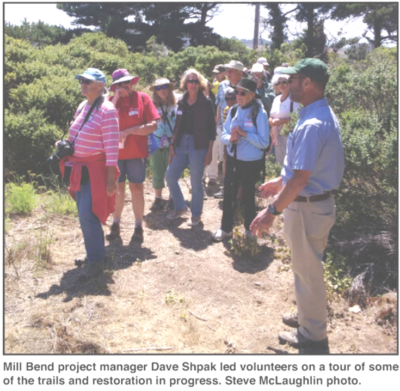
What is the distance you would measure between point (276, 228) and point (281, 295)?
171cm

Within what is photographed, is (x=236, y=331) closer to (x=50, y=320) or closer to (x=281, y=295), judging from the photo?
(x=281, y=295)

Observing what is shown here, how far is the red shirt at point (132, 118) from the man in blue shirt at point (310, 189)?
241 centimetres

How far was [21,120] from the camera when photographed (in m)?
7.50

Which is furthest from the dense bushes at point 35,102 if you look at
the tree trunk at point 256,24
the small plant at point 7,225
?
the tree trunk at point 256,24

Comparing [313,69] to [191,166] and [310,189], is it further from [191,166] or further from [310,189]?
[191,166]

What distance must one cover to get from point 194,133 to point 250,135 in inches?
37.5

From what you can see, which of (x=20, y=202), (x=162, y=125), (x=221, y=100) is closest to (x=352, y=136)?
(x=162, y=125)

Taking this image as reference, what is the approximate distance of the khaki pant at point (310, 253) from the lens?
3.16 meters

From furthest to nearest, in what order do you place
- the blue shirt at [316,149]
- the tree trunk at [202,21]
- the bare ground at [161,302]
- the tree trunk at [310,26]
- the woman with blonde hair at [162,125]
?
the tree trunk at [202,21] < the tree trunk at [310,26] < the woman with blonde hair at [162,125] < the bare ground at [161,302] < the blue shirt at [316,149]

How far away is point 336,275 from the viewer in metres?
4.60

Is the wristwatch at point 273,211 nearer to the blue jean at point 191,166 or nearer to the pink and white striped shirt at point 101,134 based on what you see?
the pink and white striped shirt at point 101,134

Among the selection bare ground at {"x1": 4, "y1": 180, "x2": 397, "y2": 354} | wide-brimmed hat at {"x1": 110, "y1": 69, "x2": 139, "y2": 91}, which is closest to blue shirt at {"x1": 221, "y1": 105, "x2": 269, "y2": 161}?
bare ground at {"x1": 4, "y1": 180, "x2": 397, "y2": 354}

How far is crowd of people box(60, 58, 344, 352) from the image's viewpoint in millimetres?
3043

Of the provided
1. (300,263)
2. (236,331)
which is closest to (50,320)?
(236,331)
